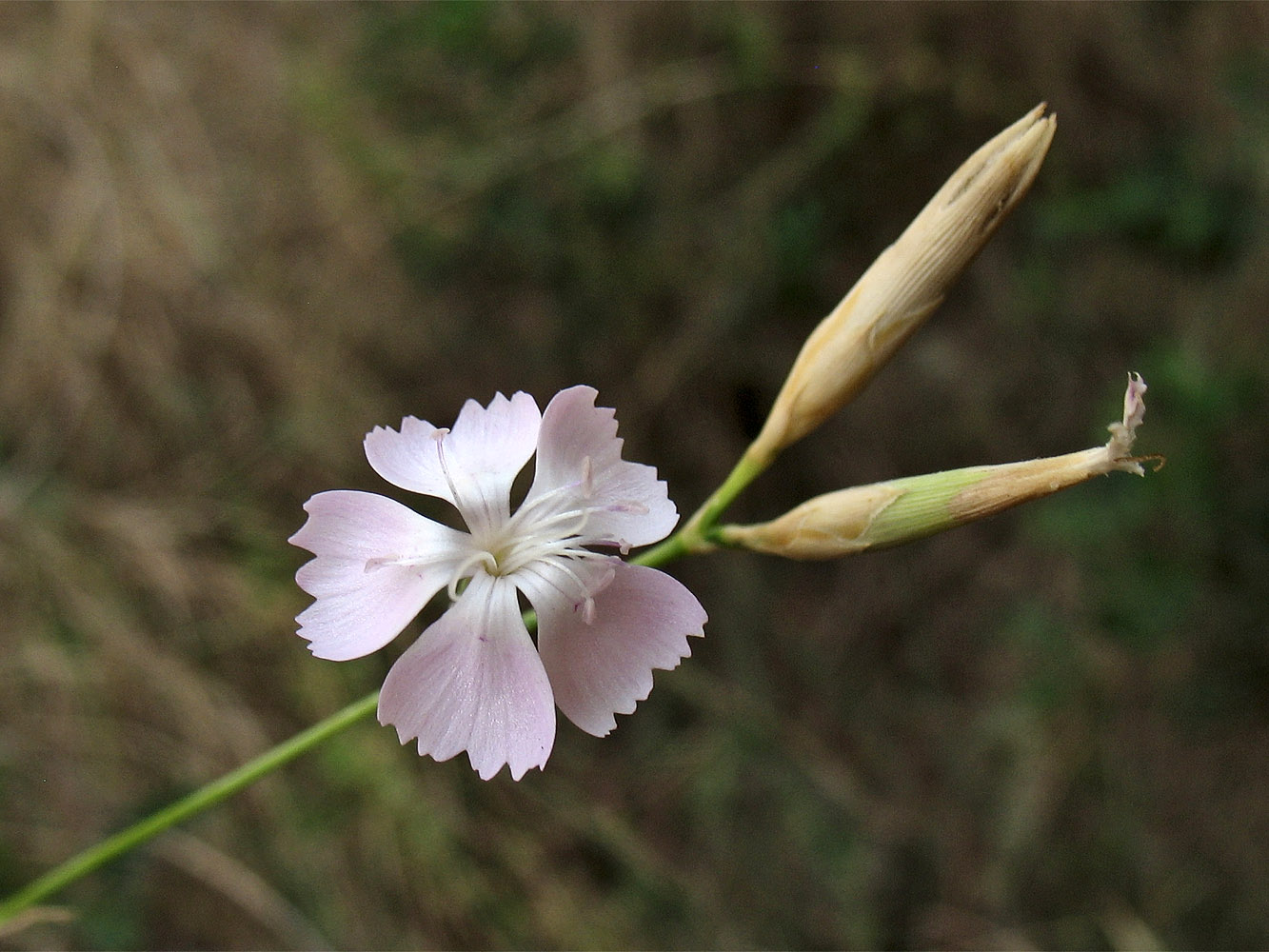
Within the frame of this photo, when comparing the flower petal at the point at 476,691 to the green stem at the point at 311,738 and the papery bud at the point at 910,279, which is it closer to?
the green stem at the point at 311,738

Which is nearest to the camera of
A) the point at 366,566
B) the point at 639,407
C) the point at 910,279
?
the point at 366,566

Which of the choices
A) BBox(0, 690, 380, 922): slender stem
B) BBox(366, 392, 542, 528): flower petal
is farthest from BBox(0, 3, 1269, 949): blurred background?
BBox(366, 392, 542, 528): flower petal

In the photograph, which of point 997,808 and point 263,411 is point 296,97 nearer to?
point 263,411

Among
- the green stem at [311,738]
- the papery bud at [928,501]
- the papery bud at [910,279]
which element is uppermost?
the papery bud at [910,279]

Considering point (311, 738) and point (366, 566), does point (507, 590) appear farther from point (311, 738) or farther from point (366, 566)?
point (311, 738)

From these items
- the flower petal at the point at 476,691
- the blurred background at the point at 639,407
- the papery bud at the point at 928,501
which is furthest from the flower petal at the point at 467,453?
the blurred background at the point at 639,407

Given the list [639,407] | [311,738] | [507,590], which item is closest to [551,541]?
[507,590]

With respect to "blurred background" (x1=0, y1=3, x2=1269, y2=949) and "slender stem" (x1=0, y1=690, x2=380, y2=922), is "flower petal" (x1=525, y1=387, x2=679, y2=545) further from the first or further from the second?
"blurred background" (x1=0, y1=3, x2=1269, y2=949)
